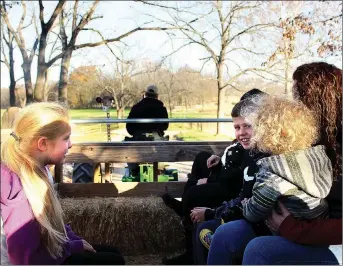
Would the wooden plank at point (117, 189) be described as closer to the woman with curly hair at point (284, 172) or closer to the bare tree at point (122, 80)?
the bare tree at point (122, 80)

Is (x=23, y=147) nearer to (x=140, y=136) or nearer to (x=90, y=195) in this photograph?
(x=90, y=195)

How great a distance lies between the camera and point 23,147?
1133 millimetres

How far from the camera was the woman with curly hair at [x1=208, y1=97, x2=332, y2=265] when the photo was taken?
1.08 m

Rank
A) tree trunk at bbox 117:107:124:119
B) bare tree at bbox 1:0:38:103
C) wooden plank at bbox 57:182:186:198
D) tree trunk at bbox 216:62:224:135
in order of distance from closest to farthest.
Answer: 1. bare tree at bbox 1:0:38:103
2. wooden plank at bbox 57:182:186:198
3. tree trunk at bbox 117:107:124:119
4. tree trunk at bbox 216:62:224:135

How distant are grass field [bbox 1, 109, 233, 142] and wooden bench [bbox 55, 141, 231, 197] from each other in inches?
4.5

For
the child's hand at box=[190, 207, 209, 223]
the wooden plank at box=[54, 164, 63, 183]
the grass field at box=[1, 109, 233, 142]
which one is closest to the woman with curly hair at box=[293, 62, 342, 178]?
the child's hand at box=[190, 207, 209, 223]

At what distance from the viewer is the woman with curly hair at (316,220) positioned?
1077 millimetres

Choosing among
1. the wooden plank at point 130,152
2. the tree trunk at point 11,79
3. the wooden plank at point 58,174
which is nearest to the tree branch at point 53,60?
the tree trunk at point 11,79

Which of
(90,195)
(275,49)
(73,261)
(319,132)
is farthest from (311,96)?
(275,49)

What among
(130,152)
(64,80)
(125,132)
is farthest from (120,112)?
(64,80)

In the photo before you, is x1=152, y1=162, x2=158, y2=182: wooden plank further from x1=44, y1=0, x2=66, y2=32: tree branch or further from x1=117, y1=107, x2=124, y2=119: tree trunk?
x1=44, y1=0, x2=66, y2=32: tree branch

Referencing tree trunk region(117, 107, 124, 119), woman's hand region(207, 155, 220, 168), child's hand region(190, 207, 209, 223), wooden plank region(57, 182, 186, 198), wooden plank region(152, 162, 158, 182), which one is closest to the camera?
child's hand region(190, 207, 209, 223)

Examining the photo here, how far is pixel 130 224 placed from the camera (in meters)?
2.07

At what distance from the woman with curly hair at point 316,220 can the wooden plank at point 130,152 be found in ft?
3.50
